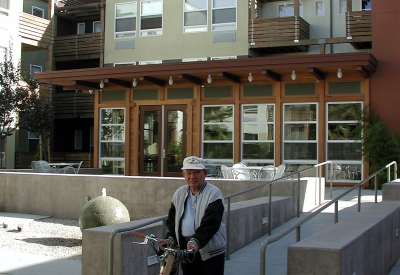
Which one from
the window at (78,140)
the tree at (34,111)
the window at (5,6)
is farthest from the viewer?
the window at (78,140)

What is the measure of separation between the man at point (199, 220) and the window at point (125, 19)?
22.4 metres

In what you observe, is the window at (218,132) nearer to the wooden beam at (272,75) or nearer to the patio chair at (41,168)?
the wooden beam at (272,75)

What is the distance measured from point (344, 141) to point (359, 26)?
559cm

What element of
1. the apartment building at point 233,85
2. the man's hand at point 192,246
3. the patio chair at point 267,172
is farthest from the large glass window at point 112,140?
the man's hand at point 192,246

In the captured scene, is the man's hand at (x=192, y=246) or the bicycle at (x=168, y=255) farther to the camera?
the man's hand at (x=192, y=246)

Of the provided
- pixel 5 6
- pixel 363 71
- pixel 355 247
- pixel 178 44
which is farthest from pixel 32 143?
pixel 355 247

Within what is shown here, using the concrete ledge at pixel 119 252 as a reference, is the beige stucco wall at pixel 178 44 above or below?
above

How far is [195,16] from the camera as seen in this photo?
24.9 metres

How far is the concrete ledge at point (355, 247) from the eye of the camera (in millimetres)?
4820

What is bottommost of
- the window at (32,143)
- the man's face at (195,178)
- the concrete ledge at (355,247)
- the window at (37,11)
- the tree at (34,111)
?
the concrete ledge at (355,247)

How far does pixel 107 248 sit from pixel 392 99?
13.1 meters

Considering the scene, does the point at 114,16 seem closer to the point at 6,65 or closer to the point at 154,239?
the point at 6,65

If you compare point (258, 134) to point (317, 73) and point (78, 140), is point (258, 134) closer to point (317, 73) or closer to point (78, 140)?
point (317, 73)

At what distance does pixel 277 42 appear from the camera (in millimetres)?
23172
